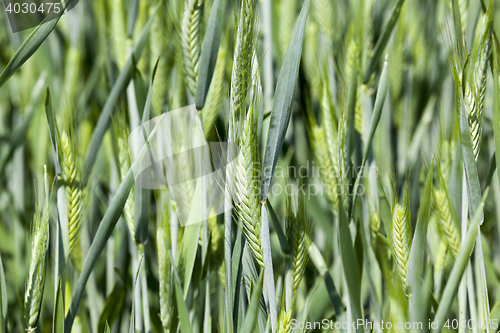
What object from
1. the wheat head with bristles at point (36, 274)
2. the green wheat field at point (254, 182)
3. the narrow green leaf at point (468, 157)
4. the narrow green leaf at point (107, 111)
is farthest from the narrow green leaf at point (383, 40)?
the wheat head with bristles at point (36, 274)

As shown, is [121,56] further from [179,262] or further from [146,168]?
[179,262]

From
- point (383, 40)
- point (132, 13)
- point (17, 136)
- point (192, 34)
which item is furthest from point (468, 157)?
point (17, 136)

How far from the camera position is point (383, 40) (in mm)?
417

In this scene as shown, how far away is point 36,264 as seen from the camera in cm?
31

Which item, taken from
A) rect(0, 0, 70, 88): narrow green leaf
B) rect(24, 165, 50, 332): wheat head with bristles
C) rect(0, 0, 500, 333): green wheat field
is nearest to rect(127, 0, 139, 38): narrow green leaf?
rect(0, 0, 500, 333): green wheat field

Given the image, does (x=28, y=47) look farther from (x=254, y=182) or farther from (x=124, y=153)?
(x=254, y=182)

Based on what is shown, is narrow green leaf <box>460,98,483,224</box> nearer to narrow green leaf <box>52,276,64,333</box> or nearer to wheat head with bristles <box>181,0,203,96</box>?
wheat head with bristles <box>181,0,203,96</box>

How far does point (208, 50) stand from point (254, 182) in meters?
0.16

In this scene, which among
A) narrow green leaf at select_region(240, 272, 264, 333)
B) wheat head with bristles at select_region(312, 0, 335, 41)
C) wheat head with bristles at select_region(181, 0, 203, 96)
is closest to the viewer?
narrow green leaf at select_region(240, 272, 264, 333)

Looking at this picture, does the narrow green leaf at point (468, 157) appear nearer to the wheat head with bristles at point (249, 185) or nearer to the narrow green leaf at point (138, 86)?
the wheat head with bristles at point (249, 185)

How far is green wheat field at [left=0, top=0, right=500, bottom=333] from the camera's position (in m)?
0.29

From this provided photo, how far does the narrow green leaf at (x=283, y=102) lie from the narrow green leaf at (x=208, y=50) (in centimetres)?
9

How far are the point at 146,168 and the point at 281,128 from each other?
0.18 meters

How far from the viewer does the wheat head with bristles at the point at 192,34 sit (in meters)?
0.36
